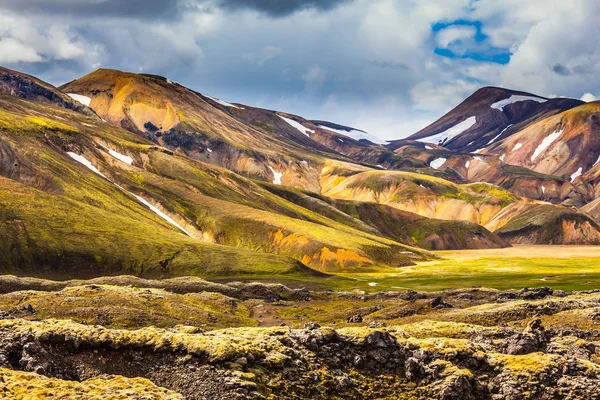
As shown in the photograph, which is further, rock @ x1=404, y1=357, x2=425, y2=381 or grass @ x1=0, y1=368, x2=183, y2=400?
rock @ x1=404, y1=357, x2=425, y2=381

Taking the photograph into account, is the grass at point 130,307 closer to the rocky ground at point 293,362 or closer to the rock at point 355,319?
the rock at point 355,319

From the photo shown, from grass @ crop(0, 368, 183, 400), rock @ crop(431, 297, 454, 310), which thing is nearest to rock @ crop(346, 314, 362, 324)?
rock @ crop(431, 297, 454, 310)

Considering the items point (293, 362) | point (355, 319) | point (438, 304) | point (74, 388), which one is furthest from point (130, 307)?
point (74, 388)

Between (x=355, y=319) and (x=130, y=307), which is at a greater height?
(x=355, y=319)

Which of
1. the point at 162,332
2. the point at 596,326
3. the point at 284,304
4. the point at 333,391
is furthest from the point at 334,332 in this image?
the point at 284,304

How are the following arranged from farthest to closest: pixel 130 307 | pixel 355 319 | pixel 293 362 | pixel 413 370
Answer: pixel 355 319 → pixel 130 307 → pixel 413 370 → pixel 293 362

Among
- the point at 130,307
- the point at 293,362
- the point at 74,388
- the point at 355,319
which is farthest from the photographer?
the point at 355,319

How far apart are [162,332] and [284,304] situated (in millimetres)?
75054

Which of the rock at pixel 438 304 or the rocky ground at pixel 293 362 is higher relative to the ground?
the rocky ground at pixel 293 362

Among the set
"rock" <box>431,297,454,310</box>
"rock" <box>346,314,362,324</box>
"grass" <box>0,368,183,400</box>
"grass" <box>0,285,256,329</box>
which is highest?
"grass" <box>0,368,183,400</box>

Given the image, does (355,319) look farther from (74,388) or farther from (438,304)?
(74,388)

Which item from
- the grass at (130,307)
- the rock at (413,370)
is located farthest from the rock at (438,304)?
the rock at (413,370)

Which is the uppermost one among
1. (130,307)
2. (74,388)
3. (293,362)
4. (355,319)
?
(293,362)

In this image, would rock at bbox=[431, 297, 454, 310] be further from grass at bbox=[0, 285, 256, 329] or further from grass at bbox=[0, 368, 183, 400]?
grass at bbox=[0, 368, 183, 400]
